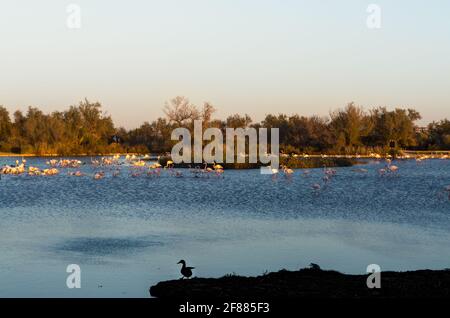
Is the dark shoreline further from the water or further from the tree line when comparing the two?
the tree line

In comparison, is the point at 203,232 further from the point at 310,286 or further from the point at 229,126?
the point at 229,126

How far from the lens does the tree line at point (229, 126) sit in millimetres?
76062

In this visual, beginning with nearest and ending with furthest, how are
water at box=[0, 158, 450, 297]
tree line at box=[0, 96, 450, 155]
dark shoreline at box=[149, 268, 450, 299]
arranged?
dark shoreline at box=[149, 268, 450, 299], water at box=[0, 158, 450, 297], tree line at box=[0, 96, 450, 155]

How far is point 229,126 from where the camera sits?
8444 cm

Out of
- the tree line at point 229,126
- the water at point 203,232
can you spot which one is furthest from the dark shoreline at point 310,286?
the tree line at point 229,126

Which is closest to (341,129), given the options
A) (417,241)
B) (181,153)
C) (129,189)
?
(181,153)

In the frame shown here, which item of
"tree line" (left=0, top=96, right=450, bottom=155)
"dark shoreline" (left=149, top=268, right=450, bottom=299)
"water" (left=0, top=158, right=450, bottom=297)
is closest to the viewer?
"dark shoreline" (left=149, top=268, right=450, bottom=299)

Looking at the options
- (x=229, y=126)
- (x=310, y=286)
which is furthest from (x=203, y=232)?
(x=229, y=126)

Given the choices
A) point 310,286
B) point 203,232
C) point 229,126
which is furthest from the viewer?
point 229,126

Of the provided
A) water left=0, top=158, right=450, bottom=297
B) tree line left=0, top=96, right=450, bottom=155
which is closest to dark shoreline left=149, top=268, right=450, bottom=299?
water left=0, top=158, right=450, bottom=297

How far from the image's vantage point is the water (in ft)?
41.6

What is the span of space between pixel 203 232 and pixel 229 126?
2634 inches

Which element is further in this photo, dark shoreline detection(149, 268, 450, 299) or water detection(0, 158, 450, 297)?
water detection(0, 158, 450, 297)

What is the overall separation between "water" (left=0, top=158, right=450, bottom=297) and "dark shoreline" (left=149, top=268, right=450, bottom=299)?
92 centimetres
